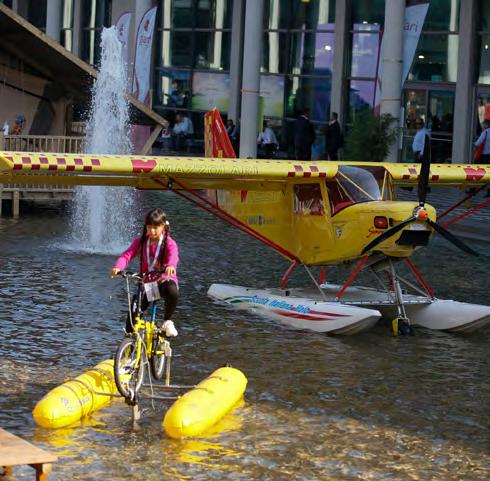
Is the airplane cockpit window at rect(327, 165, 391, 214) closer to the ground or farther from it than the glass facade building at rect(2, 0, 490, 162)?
closer to the ground

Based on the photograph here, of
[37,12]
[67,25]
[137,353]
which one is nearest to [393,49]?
[137,353]

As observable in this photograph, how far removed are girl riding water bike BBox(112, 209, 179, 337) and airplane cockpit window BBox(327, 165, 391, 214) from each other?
4506 mm

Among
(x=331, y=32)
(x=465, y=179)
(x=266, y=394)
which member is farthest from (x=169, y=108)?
(x=266, y=394)

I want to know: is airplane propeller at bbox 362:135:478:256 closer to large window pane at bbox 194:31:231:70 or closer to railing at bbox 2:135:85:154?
railing at bbox 2:135:85:154

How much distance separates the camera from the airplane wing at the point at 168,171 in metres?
13.5

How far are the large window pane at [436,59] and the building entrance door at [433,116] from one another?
1.02 feet

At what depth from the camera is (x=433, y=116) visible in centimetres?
3406

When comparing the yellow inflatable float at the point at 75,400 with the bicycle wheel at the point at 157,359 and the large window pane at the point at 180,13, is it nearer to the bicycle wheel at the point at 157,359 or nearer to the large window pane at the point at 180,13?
the bicycle wheel at the point at 157,359

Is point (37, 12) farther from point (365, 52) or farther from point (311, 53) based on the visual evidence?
point (365, 52)

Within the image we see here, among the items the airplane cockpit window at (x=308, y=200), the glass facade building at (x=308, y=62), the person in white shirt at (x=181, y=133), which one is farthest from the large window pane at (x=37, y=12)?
the airplane cockpit window at (x=308, y=200)

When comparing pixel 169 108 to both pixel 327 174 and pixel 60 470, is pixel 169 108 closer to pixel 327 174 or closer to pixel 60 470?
pixel 327 174

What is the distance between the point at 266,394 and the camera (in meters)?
10.8

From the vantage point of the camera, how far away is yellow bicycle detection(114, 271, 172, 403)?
374 inches

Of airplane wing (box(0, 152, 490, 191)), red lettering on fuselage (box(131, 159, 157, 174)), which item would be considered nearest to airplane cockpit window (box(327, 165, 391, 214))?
airplane wing (box(0, 152, 490, 191))
